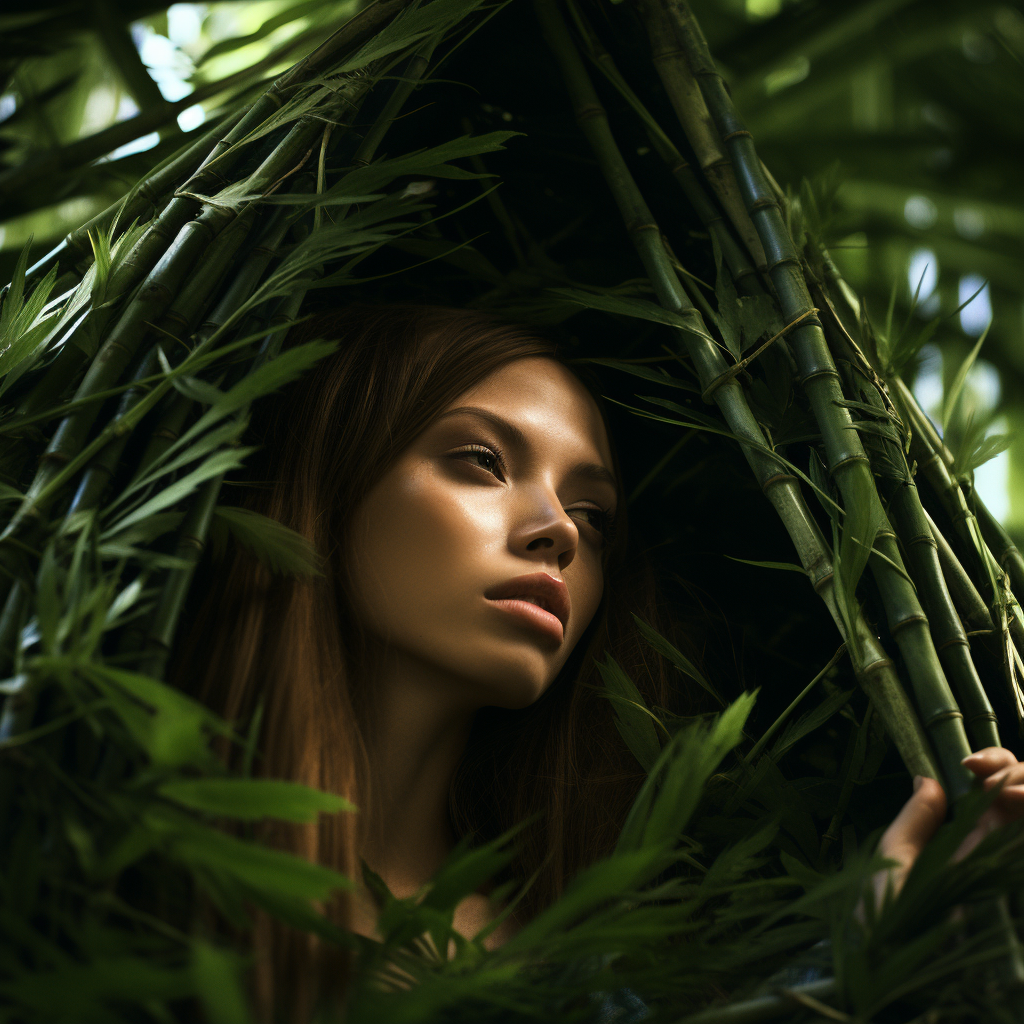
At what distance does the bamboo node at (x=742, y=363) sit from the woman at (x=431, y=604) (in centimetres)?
15

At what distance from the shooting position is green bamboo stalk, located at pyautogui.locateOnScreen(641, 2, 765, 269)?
69 cm

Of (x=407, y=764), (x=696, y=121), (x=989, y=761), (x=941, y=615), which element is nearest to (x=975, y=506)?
(x=941, y=615)

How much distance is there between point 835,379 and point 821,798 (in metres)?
0.29

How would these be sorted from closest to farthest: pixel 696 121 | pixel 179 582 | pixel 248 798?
pixel 248 798
pixel 179 582
pixel 696 121

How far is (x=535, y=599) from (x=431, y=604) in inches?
3.2

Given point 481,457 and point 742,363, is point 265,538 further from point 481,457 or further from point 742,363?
point 742,363

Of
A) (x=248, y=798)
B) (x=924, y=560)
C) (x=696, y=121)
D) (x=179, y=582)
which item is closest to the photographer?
(x=248, y=798)

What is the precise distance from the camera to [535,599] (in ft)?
2.27

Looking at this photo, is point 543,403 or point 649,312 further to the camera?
point 543,403

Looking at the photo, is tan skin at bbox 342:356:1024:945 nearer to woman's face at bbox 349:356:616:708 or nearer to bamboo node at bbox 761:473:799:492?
woman's face at bbox 349:356:616:708

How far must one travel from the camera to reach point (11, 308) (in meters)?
0.60

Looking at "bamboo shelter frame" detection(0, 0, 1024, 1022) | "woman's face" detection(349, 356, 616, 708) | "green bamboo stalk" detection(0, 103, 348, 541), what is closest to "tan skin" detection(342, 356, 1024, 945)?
"woman's face" detection(349, 356, 616, 708)

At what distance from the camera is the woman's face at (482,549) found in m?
0.67

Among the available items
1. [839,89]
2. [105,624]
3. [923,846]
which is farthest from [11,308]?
[839,89]
